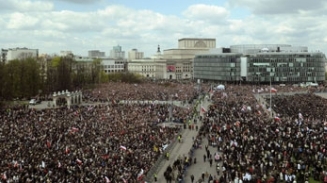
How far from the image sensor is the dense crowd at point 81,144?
26.9 meters

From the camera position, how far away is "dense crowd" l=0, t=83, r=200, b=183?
26875mm

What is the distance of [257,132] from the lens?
132 feet

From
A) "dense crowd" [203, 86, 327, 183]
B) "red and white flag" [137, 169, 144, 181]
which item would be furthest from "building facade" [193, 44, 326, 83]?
"red and white flag" [137, 169, 144, 181]

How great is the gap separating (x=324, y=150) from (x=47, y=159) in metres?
19.4

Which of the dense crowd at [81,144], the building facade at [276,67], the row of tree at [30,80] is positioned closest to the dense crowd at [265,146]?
the dense crowd at [81,144]

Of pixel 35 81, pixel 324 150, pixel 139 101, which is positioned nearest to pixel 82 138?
pixel 324 150

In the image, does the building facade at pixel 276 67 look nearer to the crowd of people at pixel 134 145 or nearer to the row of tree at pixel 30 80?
the row of tree at pixel 30 80

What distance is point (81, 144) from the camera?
34500mm

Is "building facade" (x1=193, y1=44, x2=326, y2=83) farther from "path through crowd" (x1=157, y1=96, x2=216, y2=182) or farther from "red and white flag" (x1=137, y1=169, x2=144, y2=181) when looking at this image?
"red and white flag" (x1=137, y1=169, x2=144, y2=181)

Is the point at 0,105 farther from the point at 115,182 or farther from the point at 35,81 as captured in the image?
the point at 115,182

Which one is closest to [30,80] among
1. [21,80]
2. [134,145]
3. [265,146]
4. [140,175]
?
[21,80]

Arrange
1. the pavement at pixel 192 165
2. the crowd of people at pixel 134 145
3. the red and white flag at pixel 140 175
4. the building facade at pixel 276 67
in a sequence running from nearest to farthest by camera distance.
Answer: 1. the red and white flag at pixel 140 175
2. the crowd of people at pixel 134 145
3. the pavement at pixel 192 165
4. the building facade at pixel 276 67

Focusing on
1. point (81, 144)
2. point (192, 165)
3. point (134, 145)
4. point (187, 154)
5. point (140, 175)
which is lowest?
point (192, 165)

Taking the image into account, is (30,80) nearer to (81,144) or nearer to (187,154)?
(81,144)
